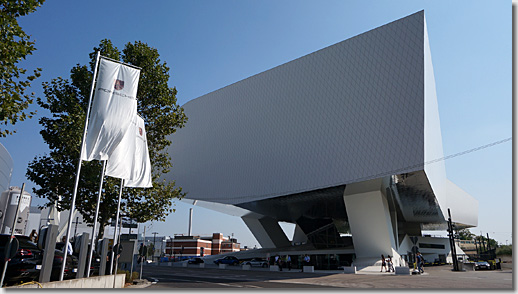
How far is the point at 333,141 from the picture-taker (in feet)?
104

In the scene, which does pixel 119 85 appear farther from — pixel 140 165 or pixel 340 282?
pixel 340 282

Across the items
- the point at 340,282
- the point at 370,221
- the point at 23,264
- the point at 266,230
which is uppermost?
the point at 266,230

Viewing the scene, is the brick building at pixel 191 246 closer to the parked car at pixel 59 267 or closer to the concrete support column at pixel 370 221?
the concrete support column at pixel 370 221

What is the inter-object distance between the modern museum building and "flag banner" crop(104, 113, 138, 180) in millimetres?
20300

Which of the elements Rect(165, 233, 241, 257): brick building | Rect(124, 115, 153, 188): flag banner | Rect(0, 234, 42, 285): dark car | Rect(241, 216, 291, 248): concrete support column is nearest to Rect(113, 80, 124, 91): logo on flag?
Rect(124, 115, 153, 188): flag banner

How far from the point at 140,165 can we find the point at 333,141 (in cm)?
2085

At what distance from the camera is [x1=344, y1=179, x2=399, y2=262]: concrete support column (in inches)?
1115

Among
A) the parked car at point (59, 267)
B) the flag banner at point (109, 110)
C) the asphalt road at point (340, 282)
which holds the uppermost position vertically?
the flag banner at point (109, 110)

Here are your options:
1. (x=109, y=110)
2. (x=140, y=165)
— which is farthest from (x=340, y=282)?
(x=109, y=110)

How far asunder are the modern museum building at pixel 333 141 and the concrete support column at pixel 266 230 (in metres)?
1.65

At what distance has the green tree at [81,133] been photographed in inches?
613

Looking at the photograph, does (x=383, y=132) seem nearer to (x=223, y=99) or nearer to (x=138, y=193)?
(x=138, y=193)

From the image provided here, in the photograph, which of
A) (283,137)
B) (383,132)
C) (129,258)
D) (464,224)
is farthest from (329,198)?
(464,224)

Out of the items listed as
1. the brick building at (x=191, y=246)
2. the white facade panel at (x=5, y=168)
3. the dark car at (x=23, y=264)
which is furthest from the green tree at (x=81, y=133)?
the brick building at (x=191, y=246)
